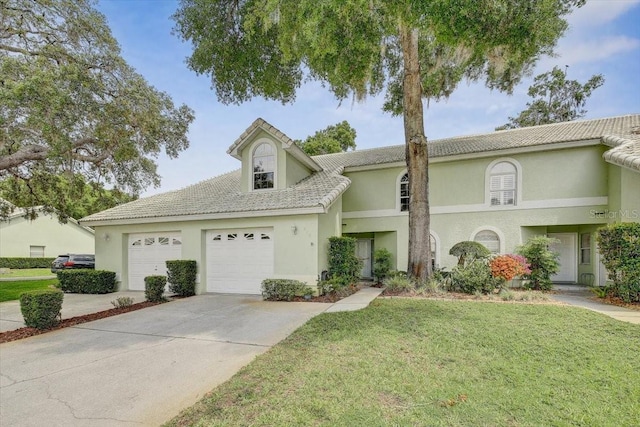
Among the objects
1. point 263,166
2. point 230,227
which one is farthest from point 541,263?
point 230,227

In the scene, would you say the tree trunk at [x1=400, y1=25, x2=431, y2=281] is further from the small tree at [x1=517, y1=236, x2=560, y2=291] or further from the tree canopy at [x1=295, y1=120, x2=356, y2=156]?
the tree canopy at [x1=295, y1=120, x2=356, y2=156]

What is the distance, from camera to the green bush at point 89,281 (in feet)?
43.1

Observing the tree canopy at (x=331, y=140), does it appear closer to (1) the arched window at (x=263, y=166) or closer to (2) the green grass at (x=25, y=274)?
(1) the arched window at (x=263, y=166)

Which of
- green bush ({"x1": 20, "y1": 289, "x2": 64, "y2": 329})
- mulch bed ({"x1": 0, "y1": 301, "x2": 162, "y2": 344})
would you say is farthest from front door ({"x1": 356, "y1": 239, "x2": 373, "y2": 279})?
green bush ({"x1": 20, "y1": 289, "x2": 64, "y2": 329})

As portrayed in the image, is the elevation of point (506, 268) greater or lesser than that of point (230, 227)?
lesser

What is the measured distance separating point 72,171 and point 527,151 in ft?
59.1

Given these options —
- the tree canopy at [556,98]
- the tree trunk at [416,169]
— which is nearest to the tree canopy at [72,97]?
the tree trunk at [416,169]

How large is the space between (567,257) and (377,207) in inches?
353

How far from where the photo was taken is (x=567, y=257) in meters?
→ 14.4

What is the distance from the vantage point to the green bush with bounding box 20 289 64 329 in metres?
7.73

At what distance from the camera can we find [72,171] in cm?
1130

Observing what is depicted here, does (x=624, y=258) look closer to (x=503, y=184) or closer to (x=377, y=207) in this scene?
(x=503, y=184)

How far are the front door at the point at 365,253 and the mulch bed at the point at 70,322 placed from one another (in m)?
10.2

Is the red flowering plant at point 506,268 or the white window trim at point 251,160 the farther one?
the white window trim at point 251,160
